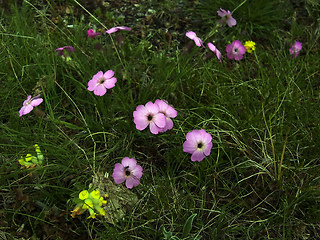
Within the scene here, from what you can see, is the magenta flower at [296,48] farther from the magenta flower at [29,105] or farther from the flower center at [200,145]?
the magenta flower at [29,105]

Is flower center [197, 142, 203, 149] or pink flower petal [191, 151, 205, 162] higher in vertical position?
flower center [197, 142, 203, 149]

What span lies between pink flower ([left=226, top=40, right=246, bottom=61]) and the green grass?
0.08 m

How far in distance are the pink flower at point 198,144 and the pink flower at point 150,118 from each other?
0.13 meters

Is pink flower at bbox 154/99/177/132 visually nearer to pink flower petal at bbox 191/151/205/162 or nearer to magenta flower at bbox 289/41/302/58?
pink flower petal at bbox 191/151/205/162

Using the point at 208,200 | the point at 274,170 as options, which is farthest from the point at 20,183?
the point at 274,170

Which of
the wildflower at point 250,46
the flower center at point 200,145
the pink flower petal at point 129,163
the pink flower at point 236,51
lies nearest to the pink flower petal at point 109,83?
the pink flower petal at point 129,163

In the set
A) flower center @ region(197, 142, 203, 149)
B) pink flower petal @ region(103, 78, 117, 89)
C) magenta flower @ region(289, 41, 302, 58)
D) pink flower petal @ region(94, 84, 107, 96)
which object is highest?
pink flower petal @ region(103, 78, 117, 89)

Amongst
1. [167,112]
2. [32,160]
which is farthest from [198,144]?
[32,160]

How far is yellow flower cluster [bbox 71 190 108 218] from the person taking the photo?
1.39 metres

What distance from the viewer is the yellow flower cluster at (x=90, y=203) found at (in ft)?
4.56

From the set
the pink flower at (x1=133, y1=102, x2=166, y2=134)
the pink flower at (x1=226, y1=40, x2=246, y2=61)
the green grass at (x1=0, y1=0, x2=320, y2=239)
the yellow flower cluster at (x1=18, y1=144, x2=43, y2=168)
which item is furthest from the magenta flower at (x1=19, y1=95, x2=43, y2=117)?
the pink flower at (x1=226, y1=40, x2=246, y2=61)

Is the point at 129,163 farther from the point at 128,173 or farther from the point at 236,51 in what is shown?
the point at 236,51

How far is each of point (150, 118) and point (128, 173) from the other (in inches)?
9.9

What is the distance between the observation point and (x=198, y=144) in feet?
4.91
